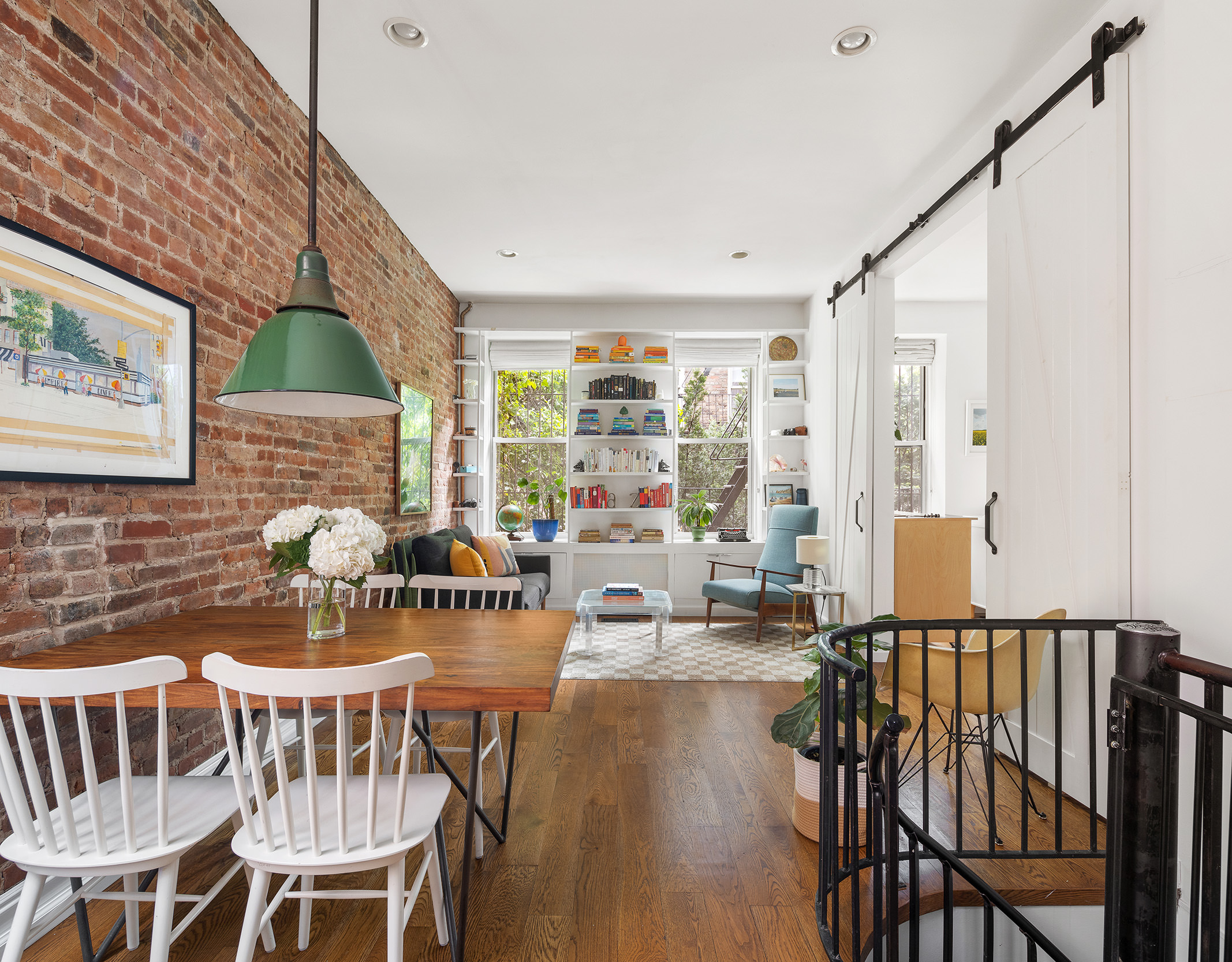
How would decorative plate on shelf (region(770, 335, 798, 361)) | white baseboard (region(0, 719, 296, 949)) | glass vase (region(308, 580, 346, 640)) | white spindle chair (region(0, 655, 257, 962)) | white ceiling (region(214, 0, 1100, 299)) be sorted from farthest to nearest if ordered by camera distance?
decorative plate on shelf (region(770, 335, 798, 361))
white ceiling (region(214, 0, 1100, 299))
glass vase (region(308, 580, 346, 640))
white baseboard (region(0, 719, 296, 949))
white spindle chair (region(0, 655, 257, 962))

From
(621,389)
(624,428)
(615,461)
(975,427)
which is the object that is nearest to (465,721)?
(615,461)

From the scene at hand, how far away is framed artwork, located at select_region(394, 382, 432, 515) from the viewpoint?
4.77 metres

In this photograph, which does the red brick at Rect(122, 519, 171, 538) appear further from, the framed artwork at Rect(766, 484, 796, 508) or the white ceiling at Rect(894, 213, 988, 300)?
the framed artwork at Rect(766, 484, 796, 508)

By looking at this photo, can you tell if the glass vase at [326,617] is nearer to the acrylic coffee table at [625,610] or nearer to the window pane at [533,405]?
the acrylic coffee table at [625,610]

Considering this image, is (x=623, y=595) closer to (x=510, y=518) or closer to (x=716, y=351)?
(x=510, y=518)

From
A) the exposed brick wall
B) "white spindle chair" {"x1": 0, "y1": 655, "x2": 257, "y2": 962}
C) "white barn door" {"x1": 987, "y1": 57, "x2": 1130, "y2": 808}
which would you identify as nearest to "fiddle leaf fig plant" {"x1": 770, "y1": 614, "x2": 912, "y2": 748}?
"white barn door" {"x1": 987, "y1": 57, "x2": 1130, "y2": 808}

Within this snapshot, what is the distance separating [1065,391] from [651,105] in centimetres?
215

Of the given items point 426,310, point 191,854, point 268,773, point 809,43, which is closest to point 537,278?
point 426,310

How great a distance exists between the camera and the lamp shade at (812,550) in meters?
5.36

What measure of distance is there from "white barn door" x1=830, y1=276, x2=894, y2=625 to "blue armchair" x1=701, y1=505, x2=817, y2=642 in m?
0.56

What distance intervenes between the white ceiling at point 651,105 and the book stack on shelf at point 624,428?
2005 millimetres

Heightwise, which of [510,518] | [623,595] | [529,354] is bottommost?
[623,595]

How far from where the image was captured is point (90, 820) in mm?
1490

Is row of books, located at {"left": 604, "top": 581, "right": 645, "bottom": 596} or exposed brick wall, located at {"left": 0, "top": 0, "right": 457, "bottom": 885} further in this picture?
row of books, located at {"left": 604, "top": 581, "right": 645, "bottom": 596}
